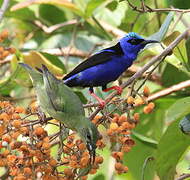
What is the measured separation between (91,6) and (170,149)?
1.11 m

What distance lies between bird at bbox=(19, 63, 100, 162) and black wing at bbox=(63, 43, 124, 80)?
0.72 metres

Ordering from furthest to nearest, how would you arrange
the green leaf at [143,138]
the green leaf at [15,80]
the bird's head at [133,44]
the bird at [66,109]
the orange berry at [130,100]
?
the green leaf at [15,80], the green leaf at [143,138], the bird's head at [133,44], the orange berry at [130,100], the bird at [66,109]

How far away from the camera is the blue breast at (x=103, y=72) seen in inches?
110

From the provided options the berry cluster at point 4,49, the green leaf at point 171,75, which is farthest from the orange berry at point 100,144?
the green leaf at point 171,75

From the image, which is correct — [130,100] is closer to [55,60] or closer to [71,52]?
[55,60]

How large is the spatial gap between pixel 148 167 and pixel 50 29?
127 centimetres

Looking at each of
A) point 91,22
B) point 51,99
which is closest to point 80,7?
point 91,22

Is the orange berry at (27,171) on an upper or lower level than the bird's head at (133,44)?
lower

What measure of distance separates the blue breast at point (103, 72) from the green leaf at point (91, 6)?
52 cm

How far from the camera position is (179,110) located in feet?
8.06

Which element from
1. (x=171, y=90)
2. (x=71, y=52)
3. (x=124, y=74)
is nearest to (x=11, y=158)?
(x=171, y=90)

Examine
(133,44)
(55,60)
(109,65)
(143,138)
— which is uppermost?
(133,44)

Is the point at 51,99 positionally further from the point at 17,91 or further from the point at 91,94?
the point at 17,91

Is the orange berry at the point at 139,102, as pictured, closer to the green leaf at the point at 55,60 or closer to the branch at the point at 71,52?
the green leaf at the point at 55,60
